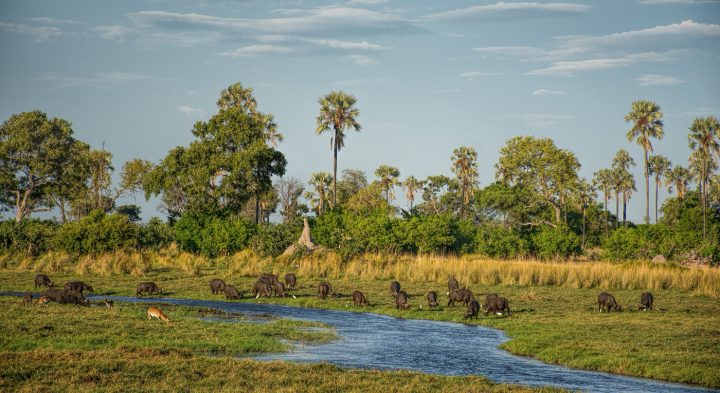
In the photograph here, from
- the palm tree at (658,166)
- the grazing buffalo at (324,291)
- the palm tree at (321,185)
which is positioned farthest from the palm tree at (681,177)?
the grazing buffalo at (324,291)

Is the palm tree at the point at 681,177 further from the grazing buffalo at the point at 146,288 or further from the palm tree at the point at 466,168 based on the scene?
the grazing buffalo at the point at 146,288

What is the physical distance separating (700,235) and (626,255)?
10.2 m

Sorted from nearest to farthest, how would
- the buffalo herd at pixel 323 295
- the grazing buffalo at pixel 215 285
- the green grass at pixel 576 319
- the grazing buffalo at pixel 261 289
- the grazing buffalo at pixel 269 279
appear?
the green grass at pixel 576 319
the buffalo herd at pixel 323 295
the grazing buffalo at pixel 261 289
the grazing buffalo at pixel 215 285
the grazing buffalo at pixel 269 279

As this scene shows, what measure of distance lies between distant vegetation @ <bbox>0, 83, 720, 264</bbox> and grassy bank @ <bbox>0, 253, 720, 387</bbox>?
18.8 feet

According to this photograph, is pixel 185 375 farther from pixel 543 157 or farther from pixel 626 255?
pixel 543 157

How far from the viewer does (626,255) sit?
63.4 meters

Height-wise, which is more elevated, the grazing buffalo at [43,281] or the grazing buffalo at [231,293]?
the grazing buffalo at [43,281]

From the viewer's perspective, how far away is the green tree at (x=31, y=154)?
259ft

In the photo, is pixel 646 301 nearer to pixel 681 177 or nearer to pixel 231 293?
pixel 231 293

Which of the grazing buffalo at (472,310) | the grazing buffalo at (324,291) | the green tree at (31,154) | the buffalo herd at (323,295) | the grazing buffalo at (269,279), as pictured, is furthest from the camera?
the green tree at (31,154)

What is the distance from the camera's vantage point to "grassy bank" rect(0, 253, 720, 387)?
22.0 metres

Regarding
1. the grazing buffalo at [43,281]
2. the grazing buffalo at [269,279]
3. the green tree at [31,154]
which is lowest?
the grazing buffalo at [43,281]

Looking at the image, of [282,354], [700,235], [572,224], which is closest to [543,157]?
[572,224]

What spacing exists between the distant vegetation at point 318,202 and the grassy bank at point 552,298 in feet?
18.8
